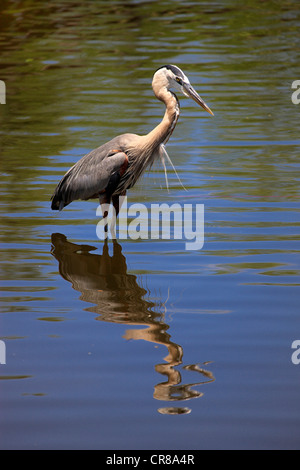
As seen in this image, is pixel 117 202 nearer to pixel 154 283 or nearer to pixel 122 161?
pixel 122 161

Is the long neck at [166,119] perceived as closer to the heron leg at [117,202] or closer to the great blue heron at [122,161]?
the great blue heron at [122,161]

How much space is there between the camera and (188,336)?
600 centimetres

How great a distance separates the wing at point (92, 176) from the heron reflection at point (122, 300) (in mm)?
575

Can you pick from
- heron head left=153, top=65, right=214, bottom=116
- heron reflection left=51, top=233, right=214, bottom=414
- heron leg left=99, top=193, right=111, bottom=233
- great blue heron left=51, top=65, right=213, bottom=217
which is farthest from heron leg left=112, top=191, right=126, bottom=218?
heron head left=153, top=65, right=214, bottom=116

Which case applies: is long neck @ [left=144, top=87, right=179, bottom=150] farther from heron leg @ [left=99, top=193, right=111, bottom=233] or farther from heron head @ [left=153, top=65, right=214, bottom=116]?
heron leg @ [left=99, top=193, right=111, bottom=233]

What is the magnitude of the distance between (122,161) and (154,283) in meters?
1.84

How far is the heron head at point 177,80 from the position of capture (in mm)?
8258

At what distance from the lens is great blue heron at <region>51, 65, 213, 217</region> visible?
27.5ft

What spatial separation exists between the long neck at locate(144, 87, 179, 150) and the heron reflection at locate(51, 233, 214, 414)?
3.70 ft

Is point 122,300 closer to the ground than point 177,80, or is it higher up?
closer to the ground

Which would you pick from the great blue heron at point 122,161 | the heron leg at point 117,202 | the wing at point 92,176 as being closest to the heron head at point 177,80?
the great blue heron at point 122,161

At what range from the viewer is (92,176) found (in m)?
8.70

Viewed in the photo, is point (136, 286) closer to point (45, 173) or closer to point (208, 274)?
point (208, 274)

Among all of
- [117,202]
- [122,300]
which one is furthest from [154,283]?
[117,202]
